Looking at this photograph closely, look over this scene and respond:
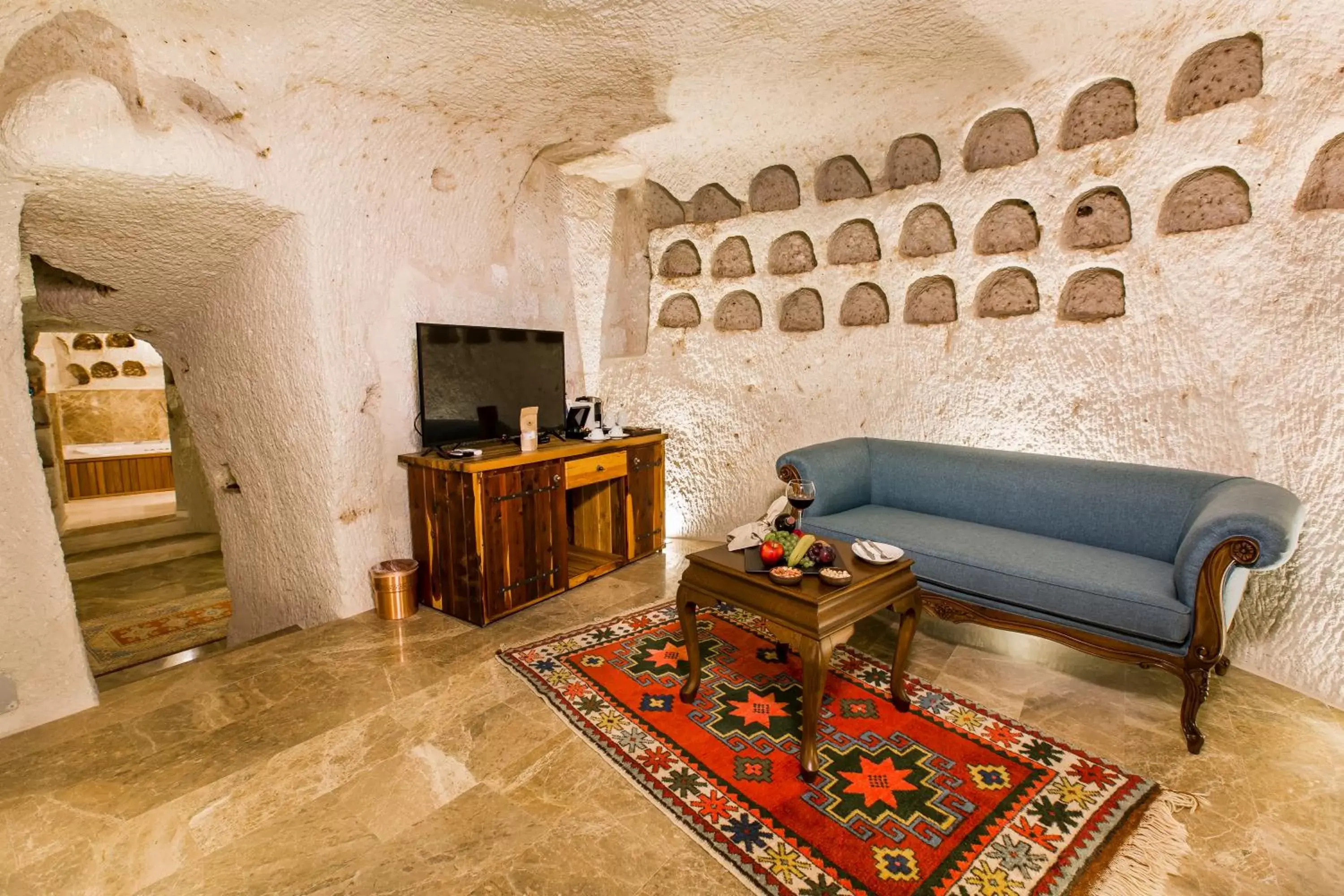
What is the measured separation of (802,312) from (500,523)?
217cm

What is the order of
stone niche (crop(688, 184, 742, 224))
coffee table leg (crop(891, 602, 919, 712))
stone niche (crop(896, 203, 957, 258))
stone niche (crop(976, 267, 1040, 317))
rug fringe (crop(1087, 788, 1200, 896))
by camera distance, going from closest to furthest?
1. rug fringe (crop(1087, 788, 1200, 896))
2. coffee table leg (crop(891, 602, 919, 712))
3. stone niche (crop(976, 267, 1040, 317))
4. stone niche (crop(896, 203, 957, 258))
5. stone niche (crop(688, 184, 742, 224))

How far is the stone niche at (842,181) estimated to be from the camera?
3.38 m

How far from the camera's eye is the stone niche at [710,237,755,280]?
3.88m

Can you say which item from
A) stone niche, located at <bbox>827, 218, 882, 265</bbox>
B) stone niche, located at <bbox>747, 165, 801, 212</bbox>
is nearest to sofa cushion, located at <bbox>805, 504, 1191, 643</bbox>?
stone niche, located at <bbox>827, 218, 882, 265</bbox>

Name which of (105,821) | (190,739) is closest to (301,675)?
(190,739)

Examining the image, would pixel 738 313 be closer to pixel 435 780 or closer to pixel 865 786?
pixel 865 786

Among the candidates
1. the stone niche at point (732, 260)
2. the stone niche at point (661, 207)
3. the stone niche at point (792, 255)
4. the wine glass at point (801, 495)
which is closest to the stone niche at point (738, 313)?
the stone niche at point (732, 260)

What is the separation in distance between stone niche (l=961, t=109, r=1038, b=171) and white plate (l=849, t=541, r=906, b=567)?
206 centimetres

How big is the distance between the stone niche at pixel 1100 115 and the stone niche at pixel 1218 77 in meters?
0.15

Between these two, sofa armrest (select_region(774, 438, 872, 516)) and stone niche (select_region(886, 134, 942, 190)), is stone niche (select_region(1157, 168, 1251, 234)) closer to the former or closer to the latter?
stone niche (select_region(886, 134, 942, 190))

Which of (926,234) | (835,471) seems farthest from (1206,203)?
(835,471)

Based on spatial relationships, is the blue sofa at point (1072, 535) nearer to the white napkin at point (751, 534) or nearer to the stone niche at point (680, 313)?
the white napkin at point (751, 534)

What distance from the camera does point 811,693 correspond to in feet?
5.73

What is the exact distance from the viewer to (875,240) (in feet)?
11.1
